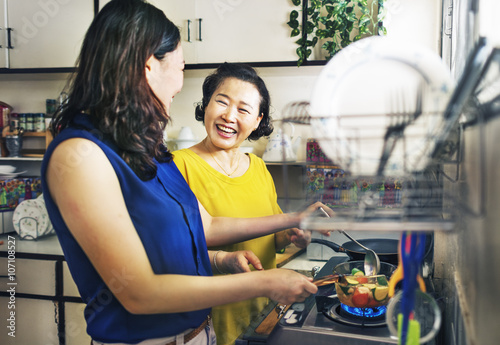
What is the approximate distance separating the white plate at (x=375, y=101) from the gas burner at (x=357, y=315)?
442 mm

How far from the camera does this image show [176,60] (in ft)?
2.93

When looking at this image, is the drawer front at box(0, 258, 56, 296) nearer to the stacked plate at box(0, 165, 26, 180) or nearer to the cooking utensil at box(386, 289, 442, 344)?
the stacked plate at box(0, 165, 26, 180)

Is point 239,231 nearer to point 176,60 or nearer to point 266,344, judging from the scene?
point 266,344

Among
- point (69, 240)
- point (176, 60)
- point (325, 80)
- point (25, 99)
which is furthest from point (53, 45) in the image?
point (325, 80)

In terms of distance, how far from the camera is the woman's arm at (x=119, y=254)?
2.16ft

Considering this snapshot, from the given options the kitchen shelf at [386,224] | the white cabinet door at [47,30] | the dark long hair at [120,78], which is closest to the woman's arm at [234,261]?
the dark long hair at [120,78]

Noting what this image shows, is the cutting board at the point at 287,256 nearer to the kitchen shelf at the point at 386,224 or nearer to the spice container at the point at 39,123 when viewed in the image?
the kitchen shelf at the point at 386,224

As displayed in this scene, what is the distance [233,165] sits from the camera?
1500 mm

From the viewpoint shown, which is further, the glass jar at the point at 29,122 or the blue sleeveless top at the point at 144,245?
the glass jar at the point at 29,122

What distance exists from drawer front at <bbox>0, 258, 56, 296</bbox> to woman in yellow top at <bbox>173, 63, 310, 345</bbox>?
128 cm

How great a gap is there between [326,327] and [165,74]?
636 millimetres

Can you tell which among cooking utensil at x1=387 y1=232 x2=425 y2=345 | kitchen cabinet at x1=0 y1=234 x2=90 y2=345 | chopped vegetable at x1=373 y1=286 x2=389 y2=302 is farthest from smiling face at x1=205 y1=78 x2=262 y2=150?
kitchen cabinet at x1=0 y1=234 x2=90 y2=345

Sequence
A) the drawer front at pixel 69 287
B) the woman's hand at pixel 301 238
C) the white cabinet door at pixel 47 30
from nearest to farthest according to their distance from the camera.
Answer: the woman's hand at pixel 301 238 < the drawer front at pixel 69 287 < the white cabinet door at pixel 47 30

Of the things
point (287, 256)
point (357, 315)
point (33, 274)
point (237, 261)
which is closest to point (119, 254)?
point (237, 261)
